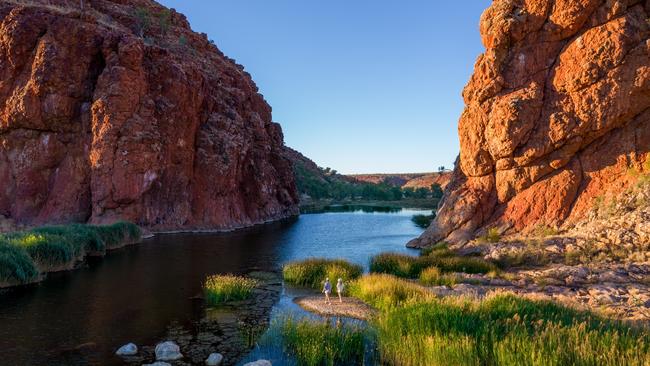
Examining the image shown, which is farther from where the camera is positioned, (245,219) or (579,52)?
(245,219)

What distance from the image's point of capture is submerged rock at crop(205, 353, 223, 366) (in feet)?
41.9

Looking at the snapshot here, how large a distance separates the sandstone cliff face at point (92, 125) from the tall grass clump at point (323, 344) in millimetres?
46897

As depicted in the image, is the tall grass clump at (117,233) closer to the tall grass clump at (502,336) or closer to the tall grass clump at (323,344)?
the tall grass clump at (323,344)

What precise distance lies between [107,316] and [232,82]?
71433mm

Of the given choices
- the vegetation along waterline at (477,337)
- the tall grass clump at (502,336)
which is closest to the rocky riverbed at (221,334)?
the vegetation along waterline at (477,337)

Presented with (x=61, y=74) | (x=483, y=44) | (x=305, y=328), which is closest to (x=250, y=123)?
(x=61, y=74)

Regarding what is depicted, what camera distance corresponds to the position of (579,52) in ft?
114

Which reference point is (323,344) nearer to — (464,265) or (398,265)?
(398,265)

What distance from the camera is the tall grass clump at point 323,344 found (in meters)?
12.3

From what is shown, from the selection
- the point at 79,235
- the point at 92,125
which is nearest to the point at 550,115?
the point at 79,235

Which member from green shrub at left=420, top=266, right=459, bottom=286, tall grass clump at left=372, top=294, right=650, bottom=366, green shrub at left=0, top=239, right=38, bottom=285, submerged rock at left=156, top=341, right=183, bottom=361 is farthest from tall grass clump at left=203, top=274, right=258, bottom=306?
green shrub at left=0, top=239, right=38, bottom=285

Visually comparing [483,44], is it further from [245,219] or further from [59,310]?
[245,219]

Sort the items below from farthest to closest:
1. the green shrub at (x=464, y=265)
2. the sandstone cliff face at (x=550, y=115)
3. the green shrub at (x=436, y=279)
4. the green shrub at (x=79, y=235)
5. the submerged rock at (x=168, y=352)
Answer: the sandstone cliff face at (x=550, y=115) < the green shrub at (x=79, y=235) < the green shrub at (x=464, y=265) < the green shrub at (x=436, y=279) < the submerged rock at (x=168, y=352)

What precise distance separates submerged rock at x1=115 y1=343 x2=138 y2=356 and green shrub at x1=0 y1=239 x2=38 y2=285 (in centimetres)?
1299
